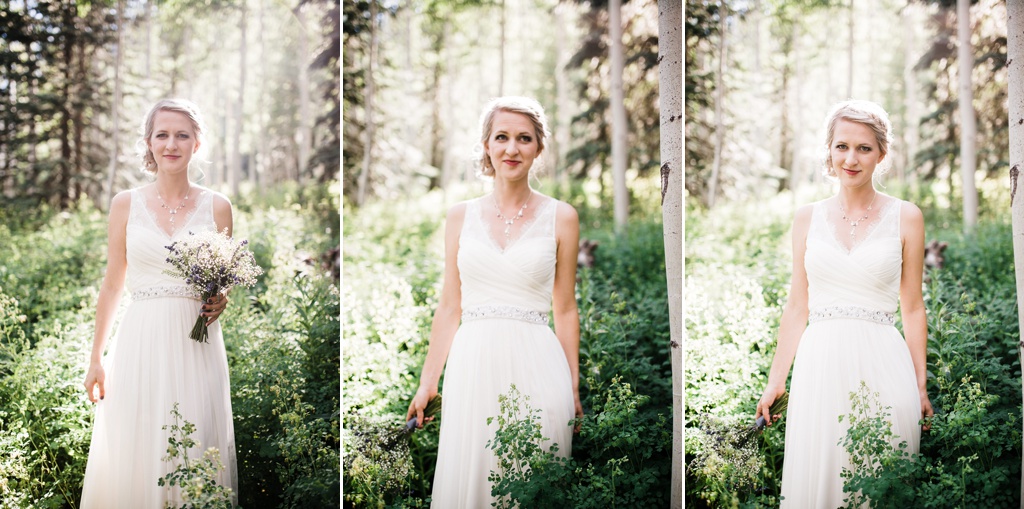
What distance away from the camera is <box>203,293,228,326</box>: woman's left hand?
12.4 ft

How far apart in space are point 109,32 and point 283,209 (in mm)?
1314

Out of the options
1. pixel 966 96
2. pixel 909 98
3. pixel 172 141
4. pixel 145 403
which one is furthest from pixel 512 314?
pixel 966 96

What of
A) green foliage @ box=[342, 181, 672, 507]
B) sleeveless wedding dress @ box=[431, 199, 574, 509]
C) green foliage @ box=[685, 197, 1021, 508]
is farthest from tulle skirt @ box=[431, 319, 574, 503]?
green foliage @ box=[685, 197, 1021, 508]

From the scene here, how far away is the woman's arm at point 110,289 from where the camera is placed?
3.82 m

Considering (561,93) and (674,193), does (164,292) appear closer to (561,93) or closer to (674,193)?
(561,93)

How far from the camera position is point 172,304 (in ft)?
12.3

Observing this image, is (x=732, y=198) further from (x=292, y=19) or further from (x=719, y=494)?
(x=292, y=19)

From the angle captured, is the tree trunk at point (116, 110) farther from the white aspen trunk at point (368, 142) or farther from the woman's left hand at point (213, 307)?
the white aspen trunk at point (368, 142)

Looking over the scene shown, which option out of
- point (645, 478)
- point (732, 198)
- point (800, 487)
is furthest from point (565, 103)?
point (800, 487)

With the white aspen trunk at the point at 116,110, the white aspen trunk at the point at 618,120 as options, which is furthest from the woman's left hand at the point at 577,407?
the white aspen trunk at the point at 116,110

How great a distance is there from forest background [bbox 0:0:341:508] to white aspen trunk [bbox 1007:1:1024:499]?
3.48 m

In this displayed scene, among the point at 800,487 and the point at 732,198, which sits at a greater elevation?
the point at 732,198

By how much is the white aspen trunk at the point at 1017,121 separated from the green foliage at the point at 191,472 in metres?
3.97

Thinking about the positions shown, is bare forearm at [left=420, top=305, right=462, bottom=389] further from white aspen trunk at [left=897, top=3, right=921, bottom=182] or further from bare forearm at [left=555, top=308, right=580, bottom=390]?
white aspen trunk at [left=897, top=3, right=921, bottom=182]
